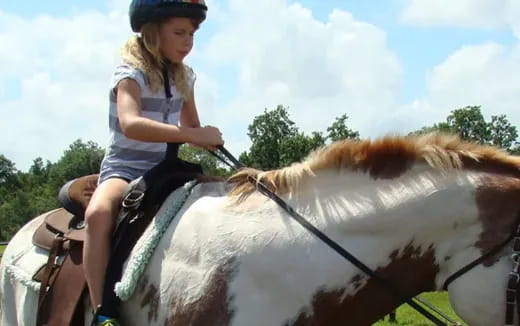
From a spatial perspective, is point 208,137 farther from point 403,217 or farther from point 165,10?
point 403,217

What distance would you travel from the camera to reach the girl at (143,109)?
387cm

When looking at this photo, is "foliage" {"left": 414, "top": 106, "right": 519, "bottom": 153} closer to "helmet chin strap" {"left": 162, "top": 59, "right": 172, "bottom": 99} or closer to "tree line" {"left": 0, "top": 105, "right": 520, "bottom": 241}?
"tree line" {"left": 0, "top": 105, "right": 520, "bottom": 241}

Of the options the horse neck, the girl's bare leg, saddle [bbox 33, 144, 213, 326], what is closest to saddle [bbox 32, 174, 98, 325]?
saddle [bbox 33, 144, 213, 326]

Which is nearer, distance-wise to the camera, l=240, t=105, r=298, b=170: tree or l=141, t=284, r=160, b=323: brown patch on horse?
l=141, t=284, r=160, b=323: brown patch on horse

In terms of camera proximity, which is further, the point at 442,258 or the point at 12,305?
the point at 12,305

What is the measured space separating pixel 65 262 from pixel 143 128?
3.65 ft

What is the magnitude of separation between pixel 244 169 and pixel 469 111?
72.4 meters

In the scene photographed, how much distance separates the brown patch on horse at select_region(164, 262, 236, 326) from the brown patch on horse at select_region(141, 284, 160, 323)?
183mm

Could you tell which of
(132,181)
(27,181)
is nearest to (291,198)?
(132,181)

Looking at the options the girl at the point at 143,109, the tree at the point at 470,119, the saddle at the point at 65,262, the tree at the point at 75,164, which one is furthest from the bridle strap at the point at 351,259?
the tree at the point at 75,164

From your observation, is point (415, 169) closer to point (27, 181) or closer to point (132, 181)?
point (132, 181)

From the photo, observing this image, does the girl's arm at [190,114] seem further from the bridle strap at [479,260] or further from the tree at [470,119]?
the tree at [470,119]

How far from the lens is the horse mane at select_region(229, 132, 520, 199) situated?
3.35 metres

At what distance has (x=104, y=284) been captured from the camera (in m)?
3.83
